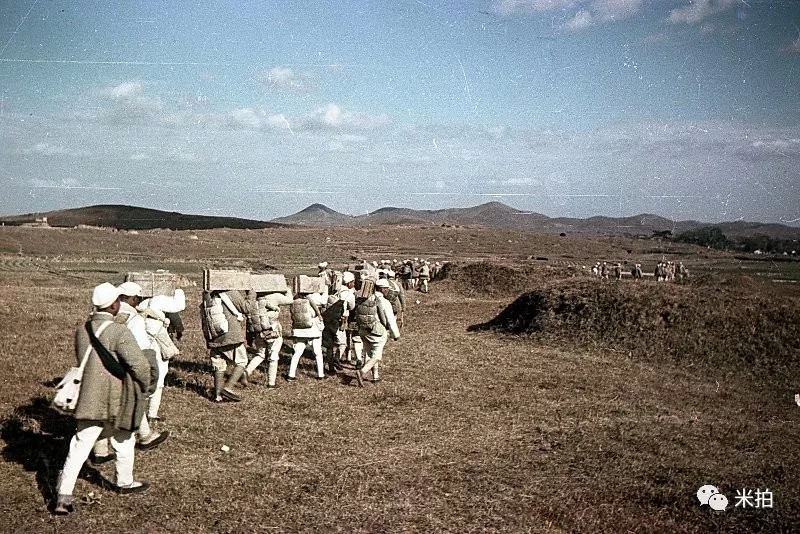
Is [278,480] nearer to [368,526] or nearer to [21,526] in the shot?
[368,526]

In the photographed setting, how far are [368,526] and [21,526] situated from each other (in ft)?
9.97

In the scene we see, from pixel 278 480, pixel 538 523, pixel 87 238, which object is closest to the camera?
pixel 538 523

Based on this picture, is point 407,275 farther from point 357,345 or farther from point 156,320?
point 156,320

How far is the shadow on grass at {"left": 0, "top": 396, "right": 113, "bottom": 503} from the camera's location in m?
6.85

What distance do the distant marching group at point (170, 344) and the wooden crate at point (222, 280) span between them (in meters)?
0.11

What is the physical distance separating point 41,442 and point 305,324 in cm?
491

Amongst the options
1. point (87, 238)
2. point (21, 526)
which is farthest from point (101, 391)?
point (87, 238)

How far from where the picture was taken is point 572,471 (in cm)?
764

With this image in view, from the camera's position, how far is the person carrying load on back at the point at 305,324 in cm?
1196

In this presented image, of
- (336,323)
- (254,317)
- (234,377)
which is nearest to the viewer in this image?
(234,377)

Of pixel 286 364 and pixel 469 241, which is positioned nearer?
pixel 286 364

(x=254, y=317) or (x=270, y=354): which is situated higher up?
(x=254, y=317)

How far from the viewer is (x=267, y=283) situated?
11406 mm

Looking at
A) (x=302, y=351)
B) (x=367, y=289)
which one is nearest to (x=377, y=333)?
(x=367, y=289)
